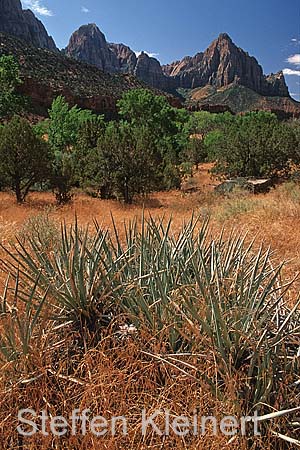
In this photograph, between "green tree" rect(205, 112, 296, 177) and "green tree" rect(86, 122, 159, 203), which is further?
"green tree" rect(205, 112, 296, 177)

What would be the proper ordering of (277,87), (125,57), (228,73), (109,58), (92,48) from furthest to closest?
(125,57), (109,58), (228,73), (92,48), (277,87)

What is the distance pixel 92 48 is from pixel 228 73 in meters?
56.5

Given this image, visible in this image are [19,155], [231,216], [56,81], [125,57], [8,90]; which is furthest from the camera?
[125,57]

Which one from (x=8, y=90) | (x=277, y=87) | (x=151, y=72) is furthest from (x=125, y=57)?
(x=8, y=90)

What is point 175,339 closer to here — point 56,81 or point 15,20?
point 56,81

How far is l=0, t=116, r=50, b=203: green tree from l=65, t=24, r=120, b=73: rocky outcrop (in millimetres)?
142536

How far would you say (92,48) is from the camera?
481 ft

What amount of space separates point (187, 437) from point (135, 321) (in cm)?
70

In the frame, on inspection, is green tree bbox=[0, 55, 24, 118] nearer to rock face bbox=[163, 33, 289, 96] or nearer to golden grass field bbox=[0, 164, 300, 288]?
golden grass field bbox=[0, 164, 300, 288]

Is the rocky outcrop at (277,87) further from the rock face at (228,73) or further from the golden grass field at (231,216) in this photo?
the golden grass field at (231,216)

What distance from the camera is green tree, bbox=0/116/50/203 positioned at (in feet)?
38.3

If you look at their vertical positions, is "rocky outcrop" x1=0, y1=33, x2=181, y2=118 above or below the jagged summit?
below

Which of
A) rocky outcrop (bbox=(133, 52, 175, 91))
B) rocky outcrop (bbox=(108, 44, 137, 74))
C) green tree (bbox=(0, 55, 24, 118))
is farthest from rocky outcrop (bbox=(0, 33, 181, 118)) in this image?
rocky outcrop (bbox=(108, 44, 137, 74))

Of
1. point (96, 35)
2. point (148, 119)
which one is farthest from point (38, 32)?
point (148, 119)
